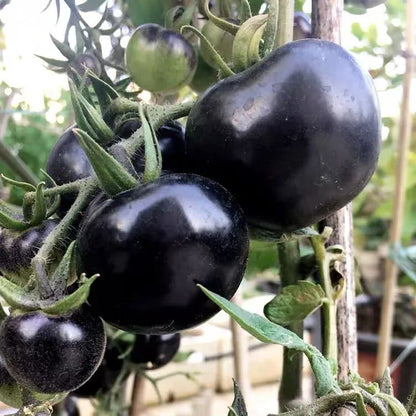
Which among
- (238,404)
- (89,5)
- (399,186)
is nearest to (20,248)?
(238,404)

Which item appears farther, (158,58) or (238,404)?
(158,58)

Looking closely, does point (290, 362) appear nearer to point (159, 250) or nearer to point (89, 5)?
point (159, 250)

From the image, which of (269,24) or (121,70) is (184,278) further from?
(121,70)

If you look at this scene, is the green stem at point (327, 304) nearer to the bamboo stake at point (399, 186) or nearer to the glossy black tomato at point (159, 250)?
the glossy black tomato at point (159, 250)

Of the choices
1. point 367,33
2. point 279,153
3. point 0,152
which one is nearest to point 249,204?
point 279,153

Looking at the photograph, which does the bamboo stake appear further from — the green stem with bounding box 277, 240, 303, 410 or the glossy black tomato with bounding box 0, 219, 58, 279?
the glossy black tomato with bounding box 0, 219, 58, 279
